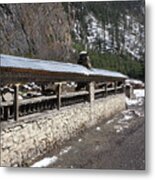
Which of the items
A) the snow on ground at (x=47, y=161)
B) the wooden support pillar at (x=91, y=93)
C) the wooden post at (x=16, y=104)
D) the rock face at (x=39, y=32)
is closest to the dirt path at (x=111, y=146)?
the snow on ground at (x=47, y=161)

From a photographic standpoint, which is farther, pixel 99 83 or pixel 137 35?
pixel 99 83

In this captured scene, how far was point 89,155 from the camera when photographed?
2.38m

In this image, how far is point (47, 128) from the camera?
7.94 ft

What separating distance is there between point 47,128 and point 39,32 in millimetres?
468

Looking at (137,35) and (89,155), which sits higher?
(137,35)

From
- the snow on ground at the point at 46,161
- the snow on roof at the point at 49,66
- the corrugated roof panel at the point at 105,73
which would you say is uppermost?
the snow on roof at the point at 49,66

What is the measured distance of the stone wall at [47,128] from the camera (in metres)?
2.38

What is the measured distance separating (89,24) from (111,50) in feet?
0.54

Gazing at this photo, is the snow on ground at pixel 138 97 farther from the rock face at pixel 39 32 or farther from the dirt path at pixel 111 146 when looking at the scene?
the rock face at pixel 39 32

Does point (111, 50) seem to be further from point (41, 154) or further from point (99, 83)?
point (41, 154)

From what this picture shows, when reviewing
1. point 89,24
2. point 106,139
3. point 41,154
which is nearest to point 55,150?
point 41,154

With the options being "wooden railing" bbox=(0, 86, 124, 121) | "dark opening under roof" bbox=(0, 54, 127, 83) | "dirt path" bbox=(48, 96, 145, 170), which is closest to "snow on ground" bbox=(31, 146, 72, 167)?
"dirt path" bbox=(48, 96, 145, 170)

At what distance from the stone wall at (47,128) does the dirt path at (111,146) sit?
46 mm

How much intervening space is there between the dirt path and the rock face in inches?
15.6
